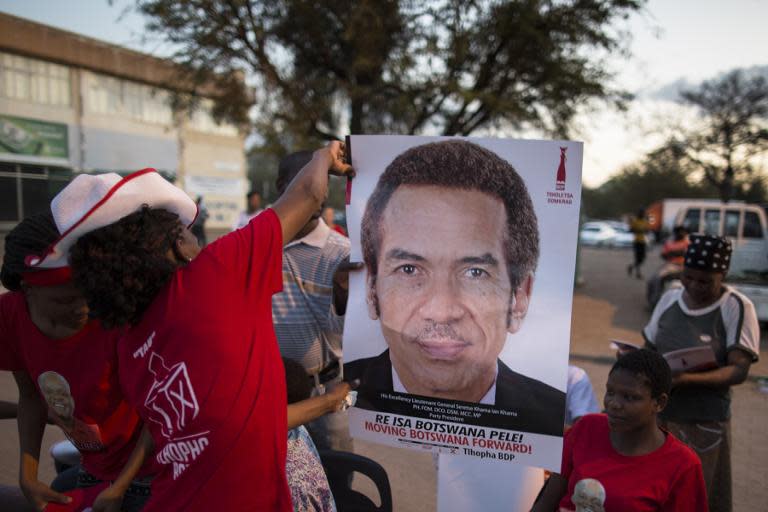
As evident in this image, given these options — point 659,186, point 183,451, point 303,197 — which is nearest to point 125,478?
point 183,451

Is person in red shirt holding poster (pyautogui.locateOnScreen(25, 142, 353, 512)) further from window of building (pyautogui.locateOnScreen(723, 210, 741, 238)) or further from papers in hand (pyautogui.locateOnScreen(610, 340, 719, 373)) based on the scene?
window of building (pyautogui.locateOnScreen(723, 210, 741, 238))

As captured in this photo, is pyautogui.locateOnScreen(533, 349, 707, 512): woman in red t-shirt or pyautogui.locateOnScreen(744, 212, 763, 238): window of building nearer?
pyautogui.locateOnScreen(533, 349, 707, 512): woman in red t-shirt

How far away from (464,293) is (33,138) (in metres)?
25.6

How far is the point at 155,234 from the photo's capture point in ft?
4.19

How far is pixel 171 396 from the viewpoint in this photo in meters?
1.25

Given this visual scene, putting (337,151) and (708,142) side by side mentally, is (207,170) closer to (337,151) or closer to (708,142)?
(708,142)

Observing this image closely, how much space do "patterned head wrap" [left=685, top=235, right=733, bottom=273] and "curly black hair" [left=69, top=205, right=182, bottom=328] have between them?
2.25 metres

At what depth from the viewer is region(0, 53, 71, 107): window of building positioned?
22062 millimetres

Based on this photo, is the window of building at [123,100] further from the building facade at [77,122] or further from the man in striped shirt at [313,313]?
the man in striped shirt at [313,313]

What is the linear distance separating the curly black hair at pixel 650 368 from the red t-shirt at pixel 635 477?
175 mm

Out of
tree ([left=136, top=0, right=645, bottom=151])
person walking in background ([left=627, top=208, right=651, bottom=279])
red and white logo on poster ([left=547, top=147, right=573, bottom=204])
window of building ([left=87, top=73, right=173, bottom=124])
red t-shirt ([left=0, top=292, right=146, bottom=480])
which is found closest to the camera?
red t-shirt ([left=0, top=292, right=146, bottom=480])

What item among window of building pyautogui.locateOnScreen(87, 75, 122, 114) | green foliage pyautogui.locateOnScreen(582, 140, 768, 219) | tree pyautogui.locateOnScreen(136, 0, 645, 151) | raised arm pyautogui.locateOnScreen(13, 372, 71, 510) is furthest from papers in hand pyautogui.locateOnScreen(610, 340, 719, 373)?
window of building pyautogui.locateOnScreen(87, 75, 122, 114)

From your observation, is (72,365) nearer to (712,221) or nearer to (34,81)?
(712,221)

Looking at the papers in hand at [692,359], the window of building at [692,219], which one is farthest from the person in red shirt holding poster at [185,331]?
the window of building at [692,219]
